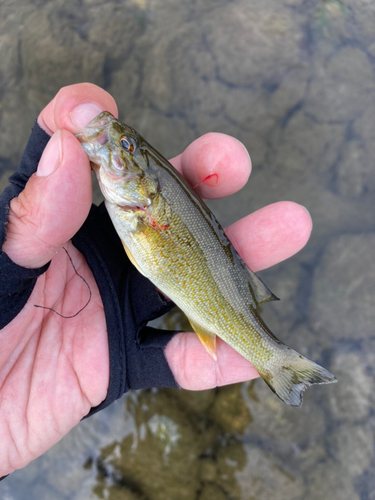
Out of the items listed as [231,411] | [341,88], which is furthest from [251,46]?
[231,411]

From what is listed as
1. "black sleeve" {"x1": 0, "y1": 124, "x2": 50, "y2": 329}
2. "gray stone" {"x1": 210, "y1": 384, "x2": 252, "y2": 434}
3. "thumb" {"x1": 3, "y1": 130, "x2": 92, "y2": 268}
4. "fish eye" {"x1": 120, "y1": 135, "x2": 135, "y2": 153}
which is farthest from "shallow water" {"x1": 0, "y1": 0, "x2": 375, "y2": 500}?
"thumb" {"x1": 3, "y1": 130, "x2": 92, "y2": 268}

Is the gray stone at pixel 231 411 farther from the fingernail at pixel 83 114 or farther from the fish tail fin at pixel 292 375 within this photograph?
the fingernail at pixel 83 114

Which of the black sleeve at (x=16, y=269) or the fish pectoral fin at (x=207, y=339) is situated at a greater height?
the black sleeve at (x=16, y=269)

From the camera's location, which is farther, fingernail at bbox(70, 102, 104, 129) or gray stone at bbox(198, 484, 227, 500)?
gray stone at bbox(198, 484, 227, 500)

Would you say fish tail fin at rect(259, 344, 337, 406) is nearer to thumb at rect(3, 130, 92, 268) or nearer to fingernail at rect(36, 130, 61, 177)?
thumb at rect(3, 130, 92, 268)

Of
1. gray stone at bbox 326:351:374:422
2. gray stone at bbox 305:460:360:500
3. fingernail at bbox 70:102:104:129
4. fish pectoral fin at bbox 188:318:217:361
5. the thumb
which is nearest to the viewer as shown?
the thumb

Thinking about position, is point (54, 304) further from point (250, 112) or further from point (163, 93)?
point (250, 112)

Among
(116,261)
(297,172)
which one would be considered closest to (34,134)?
(116,261)

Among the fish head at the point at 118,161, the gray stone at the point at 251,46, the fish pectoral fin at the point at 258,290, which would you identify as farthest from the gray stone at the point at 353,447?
the gray stone at the point at 251,46
